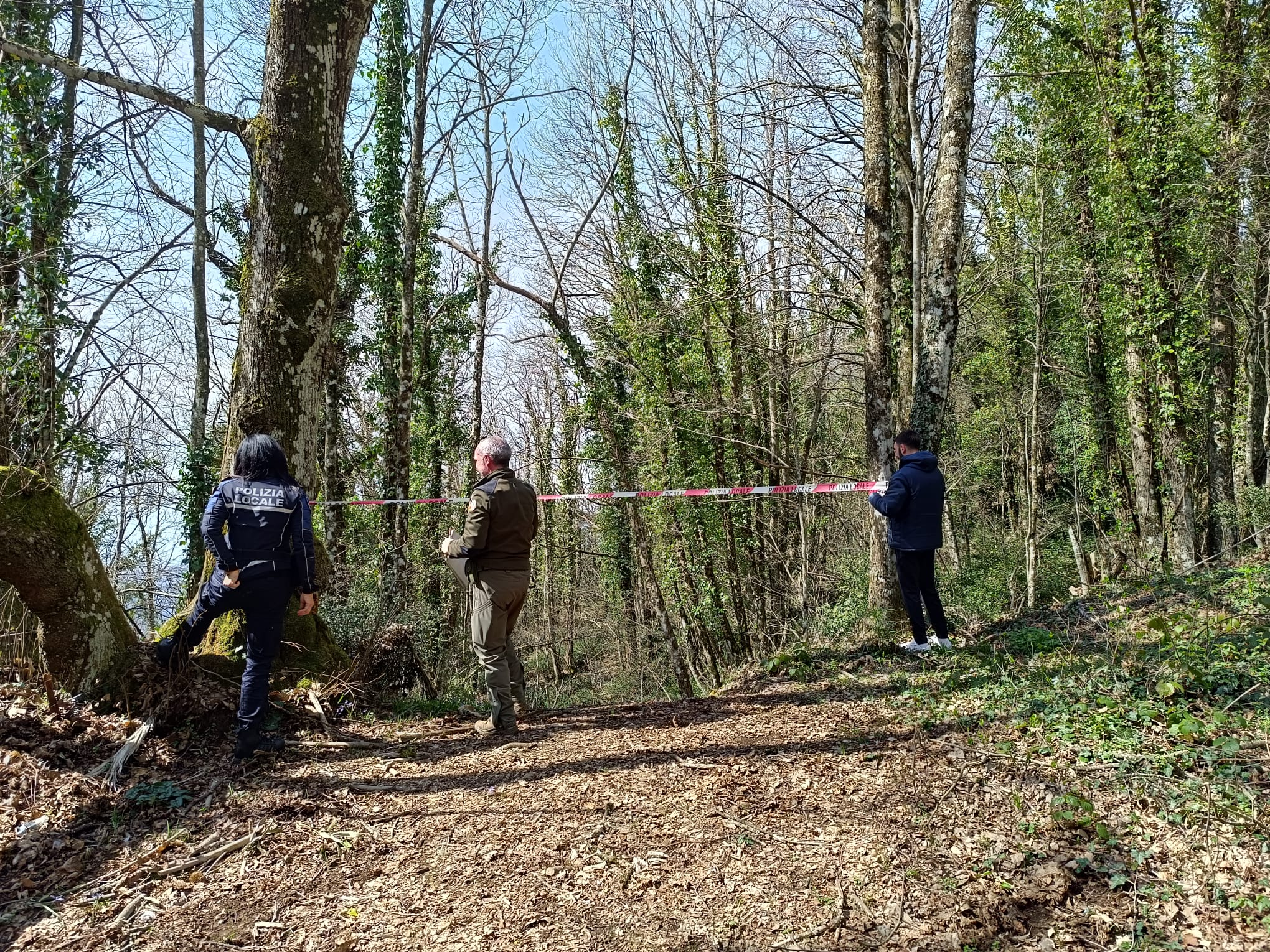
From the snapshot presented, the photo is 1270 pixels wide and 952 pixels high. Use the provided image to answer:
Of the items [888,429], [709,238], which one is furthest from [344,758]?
[709,238]

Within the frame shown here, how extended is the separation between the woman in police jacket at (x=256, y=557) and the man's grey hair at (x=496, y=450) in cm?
120

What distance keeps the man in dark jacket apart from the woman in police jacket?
178 inches

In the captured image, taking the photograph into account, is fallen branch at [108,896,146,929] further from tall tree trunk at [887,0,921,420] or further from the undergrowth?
tall tree trunk at [887,0,921,420]

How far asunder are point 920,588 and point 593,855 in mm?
3897

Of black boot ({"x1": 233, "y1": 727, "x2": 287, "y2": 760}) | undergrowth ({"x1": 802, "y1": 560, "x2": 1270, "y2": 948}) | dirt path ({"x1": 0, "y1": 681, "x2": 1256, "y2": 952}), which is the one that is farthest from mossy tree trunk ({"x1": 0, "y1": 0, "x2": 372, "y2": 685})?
undergrowth ({"x1": 802, "y1": 560, "x2": 1270, "y2": 948})

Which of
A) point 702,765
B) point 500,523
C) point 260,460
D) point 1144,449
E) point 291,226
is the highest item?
point 291,226

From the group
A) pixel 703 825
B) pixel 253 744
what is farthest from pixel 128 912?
pixel 703 825

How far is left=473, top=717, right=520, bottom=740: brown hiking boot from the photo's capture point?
16.7 feet

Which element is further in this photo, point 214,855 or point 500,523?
point 500,523

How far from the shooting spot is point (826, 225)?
10344 millimetres

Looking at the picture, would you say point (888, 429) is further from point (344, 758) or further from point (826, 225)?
point (344, 758)

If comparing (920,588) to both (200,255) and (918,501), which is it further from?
(200,255)

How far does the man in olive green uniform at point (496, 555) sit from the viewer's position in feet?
16.3

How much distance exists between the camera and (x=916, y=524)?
19.5 ft
